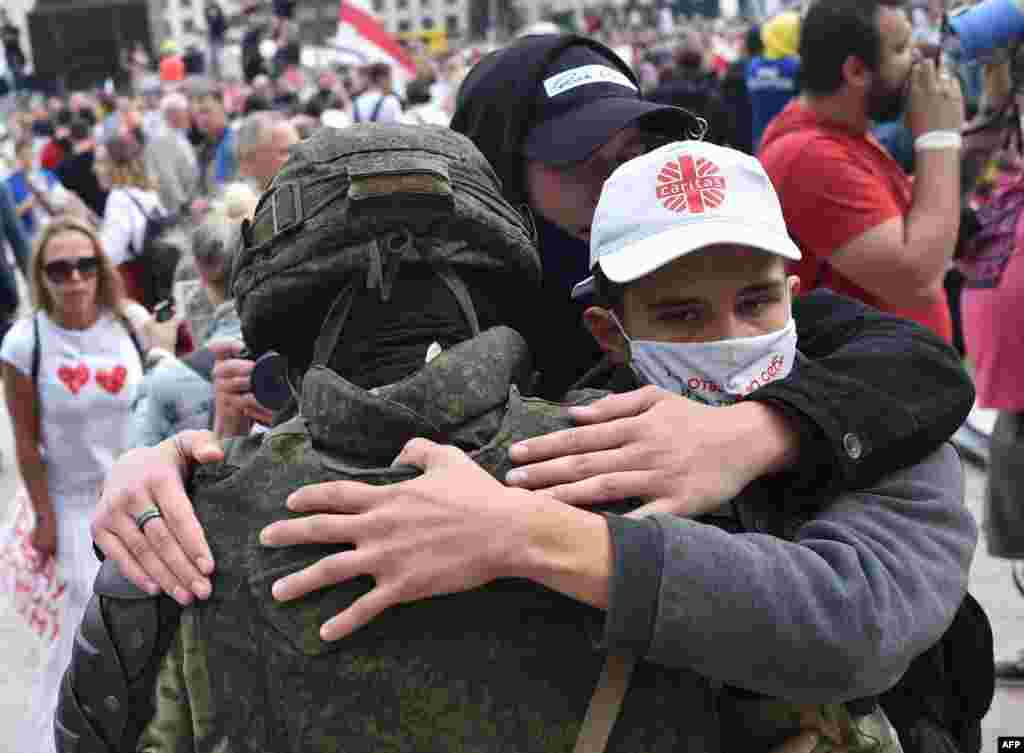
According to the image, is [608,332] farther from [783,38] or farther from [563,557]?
[783,38]

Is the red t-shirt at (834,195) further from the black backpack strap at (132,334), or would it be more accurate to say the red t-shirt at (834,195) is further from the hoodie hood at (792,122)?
the black backpack strap at (132,334)

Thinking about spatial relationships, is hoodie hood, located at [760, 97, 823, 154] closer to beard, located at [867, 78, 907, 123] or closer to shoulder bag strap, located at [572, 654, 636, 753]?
beard, located at [867, 78, 907, 123]

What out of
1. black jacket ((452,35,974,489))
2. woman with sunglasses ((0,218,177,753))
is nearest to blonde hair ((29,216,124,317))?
woman with sunglasses ((0,218,177,753))

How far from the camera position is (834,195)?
3859 millimetres

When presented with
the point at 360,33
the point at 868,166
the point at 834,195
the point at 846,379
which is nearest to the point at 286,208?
the point at 846,379

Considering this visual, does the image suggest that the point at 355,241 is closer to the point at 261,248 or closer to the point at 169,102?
the point at 261,248

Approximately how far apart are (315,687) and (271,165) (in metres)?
5.20

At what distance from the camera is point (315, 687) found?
158 cm

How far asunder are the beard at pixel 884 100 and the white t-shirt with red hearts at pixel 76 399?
112 inches

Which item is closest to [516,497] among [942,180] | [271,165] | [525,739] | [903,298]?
[525,739]

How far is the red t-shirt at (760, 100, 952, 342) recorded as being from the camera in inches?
151

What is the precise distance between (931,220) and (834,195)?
28 cm

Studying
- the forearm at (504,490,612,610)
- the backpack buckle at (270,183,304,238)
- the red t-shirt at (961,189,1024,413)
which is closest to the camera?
the forearm at (504,490,612,610)

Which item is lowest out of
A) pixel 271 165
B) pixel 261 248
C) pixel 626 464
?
pixel 271 165
